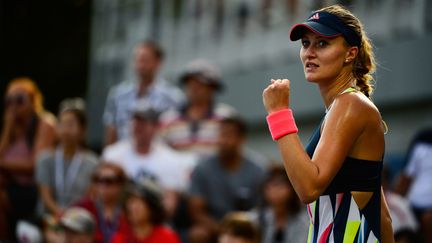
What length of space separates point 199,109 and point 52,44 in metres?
11.0

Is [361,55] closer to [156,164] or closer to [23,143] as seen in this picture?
[156,164]

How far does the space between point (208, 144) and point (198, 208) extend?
1.09 m

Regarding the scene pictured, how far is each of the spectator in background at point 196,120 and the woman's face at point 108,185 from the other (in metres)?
1.32

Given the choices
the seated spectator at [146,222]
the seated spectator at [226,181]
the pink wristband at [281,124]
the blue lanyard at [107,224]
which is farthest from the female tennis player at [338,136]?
the seated spectator at [226,181]

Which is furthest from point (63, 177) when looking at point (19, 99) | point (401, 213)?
point (401, 213)

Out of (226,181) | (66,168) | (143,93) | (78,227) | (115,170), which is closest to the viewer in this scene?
(78,227)

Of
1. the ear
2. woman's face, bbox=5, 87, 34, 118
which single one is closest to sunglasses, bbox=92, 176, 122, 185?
woman's face, bbox=5, 87, 34, 118

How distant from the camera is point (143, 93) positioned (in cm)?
1220

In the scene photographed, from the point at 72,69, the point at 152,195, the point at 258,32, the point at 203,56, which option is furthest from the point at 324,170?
the point at 72,69

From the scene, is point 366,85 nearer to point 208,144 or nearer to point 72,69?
point 208,144

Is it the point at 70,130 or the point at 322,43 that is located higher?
the point at 322,43

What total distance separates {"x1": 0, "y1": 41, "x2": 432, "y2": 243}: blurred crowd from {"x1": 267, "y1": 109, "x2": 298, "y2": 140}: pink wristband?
466 centimetres

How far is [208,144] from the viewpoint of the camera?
38.0 ft

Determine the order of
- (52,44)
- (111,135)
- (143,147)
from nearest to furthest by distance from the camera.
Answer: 1. (143,147)
2. (111,135)
3. (52,44)
